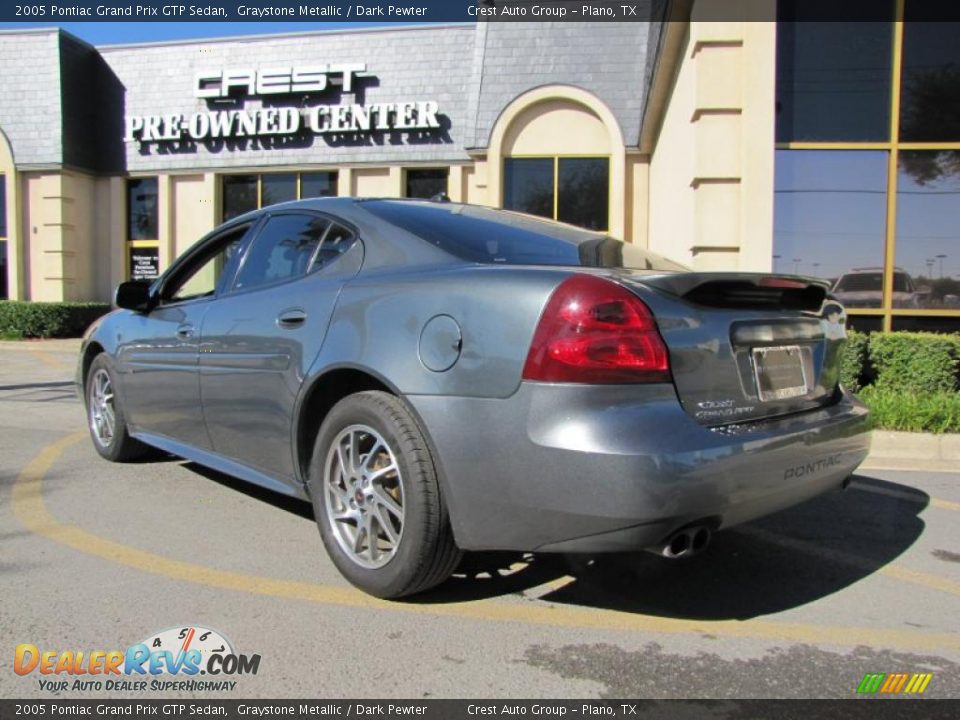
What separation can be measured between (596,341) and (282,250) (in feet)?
6.43

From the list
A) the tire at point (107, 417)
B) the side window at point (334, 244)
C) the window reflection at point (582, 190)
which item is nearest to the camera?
the side window at point (334, 244)

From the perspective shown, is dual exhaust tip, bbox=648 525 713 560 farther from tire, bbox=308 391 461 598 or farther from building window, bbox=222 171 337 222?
building window, bbox=222 171 337 222

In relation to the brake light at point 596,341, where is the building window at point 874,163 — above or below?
above

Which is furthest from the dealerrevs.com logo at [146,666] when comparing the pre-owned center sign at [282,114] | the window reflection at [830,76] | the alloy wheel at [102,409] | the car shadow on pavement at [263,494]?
the pre-owned center sign at [282,114]

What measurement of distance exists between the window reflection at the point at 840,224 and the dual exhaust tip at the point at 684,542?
694 cm

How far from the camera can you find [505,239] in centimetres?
332

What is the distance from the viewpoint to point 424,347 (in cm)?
278

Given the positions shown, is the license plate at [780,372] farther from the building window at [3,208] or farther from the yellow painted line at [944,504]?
the building window at [3,208]

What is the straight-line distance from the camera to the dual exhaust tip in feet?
8.14

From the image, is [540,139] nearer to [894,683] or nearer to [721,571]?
[721,571]

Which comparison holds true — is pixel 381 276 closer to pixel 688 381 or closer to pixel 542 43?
pixel 688 381

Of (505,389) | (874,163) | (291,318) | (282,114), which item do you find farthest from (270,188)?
(505,389)

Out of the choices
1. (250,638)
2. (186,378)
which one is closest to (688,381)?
(250,638)

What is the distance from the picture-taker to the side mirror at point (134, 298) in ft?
15.4
